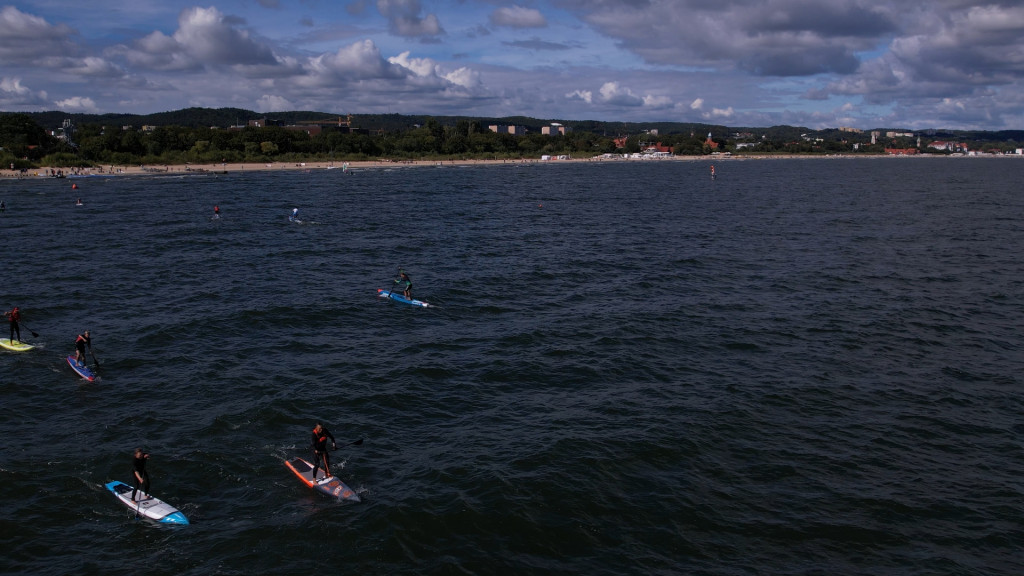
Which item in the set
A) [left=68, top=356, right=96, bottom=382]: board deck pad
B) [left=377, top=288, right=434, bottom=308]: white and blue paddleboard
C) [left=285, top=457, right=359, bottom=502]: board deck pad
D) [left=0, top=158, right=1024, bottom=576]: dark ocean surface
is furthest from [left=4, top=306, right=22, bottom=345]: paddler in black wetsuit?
[left=285, top=457, right=359, bottom=502]: board deck pad

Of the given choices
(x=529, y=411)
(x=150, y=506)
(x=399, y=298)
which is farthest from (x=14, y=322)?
(x=529, y=411)

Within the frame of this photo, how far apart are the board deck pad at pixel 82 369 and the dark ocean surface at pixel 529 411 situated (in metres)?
0.83

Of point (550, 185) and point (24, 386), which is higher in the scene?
point (550, 185)

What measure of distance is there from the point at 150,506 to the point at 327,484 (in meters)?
5.76

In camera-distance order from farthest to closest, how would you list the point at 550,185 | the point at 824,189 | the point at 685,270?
the point at 550,185
the point at 824,189
the point at 685,270

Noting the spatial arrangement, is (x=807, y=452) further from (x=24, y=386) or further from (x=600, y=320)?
(x=24, y=386)

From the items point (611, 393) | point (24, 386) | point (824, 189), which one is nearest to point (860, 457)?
point (611, 393)

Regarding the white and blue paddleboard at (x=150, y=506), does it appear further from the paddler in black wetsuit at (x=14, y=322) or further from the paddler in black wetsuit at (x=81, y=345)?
the paddler in black wetsuit at (x=14, y=322)

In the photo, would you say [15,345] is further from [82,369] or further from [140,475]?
[140,475]

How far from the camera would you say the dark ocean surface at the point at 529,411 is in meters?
21.5

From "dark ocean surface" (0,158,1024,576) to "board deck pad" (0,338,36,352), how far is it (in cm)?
79

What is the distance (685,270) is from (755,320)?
16.2m

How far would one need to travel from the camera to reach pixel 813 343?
A: 3909 cm

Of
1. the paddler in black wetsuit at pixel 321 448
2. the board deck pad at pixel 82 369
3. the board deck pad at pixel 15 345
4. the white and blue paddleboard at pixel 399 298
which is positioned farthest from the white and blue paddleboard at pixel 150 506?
the white and blue paddleboard at pixel 399 298
